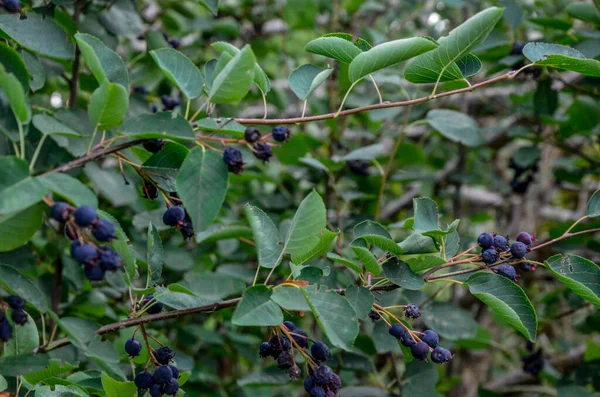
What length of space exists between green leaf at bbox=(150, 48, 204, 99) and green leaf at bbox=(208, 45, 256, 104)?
0.06 meters

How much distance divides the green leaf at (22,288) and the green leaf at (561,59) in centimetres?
95

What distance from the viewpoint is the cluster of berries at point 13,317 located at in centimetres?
106

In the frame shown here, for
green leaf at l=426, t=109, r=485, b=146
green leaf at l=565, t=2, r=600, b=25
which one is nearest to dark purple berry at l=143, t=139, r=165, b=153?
green leaf at l=426, t=109, r=485, b=146

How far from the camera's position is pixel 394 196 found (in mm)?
3332

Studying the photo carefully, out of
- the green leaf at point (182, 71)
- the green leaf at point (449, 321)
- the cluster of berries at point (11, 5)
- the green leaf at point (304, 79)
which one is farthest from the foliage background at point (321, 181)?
the green leaf at point (304, 79)

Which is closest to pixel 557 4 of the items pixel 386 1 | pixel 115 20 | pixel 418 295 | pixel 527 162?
pixel 386 1

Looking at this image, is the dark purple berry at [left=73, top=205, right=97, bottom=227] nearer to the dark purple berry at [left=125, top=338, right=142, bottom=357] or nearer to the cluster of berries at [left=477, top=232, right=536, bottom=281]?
the dark purple berry at [left=125, top=338, right=142, bottom=357]

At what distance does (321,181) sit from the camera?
233cm

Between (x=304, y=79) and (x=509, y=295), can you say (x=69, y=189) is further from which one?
(x=509, y=295)

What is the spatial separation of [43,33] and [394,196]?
7.74ft

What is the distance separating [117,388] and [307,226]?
42cm

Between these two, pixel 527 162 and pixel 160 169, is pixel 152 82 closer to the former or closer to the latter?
pixel 160 169

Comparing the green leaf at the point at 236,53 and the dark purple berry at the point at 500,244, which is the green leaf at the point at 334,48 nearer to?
the green leaf at the point at 236,53

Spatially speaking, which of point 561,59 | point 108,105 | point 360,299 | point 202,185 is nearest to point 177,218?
point 202,185
